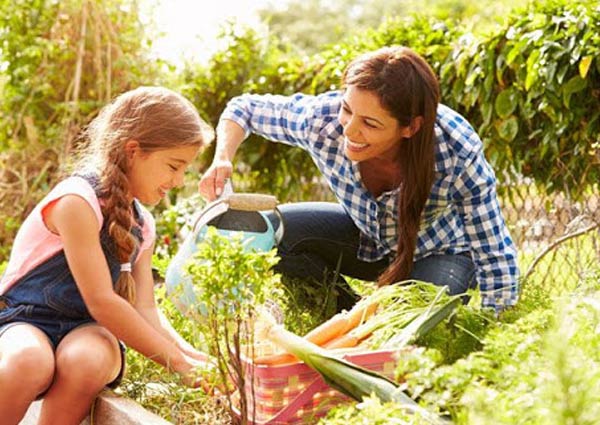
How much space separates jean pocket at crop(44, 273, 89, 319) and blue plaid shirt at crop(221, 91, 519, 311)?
42.2 inches

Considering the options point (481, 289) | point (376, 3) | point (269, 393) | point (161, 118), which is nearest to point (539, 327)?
point (269, 393)

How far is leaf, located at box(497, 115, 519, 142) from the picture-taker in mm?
3930

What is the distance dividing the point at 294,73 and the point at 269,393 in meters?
3.43

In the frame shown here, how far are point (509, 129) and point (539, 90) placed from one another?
0.26m

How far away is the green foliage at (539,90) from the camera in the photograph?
11.8 feet

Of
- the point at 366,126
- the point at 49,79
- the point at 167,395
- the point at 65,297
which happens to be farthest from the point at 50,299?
the point at 49,79

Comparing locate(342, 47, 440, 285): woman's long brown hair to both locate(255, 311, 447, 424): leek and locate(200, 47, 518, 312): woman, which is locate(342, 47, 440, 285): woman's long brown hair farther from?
locate(255, 311, 447, 424): leek

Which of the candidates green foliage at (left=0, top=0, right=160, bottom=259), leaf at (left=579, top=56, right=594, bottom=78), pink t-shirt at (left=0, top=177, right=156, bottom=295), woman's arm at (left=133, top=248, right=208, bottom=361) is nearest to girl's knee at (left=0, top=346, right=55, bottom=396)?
pink t-shirt at (left=0, top=177, right=156, bottom=295)

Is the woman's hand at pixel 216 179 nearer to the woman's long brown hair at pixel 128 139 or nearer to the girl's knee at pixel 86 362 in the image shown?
the woman's long brown hair at pixel 128 139

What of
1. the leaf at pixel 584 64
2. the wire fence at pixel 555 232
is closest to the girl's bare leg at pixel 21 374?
the wire fence at pixel 555 232

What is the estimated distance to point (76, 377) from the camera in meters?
2.31

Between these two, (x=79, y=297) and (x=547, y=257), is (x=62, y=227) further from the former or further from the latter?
(x=547, y=257)

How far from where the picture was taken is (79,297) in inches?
98.6

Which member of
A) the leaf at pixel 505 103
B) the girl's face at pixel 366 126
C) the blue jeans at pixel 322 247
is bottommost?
the blue jeans at pixel 322 247
